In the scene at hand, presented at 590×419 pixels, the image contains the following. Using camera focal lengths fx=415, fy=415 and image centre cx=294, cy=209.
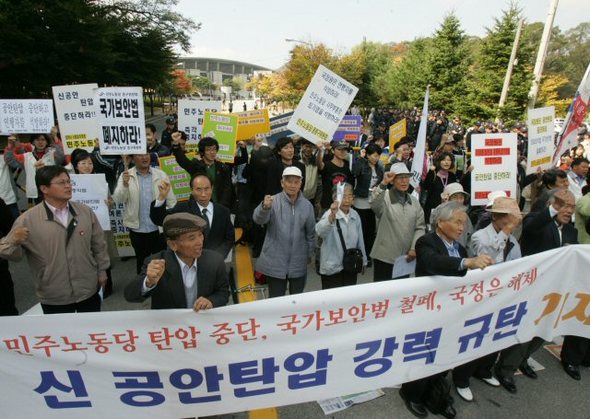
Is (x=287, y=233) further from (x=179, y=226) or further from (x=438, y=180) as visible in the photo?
(x=438, y=180)

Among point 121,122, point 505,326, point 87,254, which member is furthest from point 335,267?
point 121,122

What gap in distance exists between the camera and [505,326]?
10.3 feet

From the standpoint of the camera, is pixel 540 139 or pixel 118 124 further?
pixel 540 139

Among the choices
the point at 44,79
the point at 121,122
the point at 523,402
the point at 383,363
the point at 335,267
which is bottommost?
the point at 523,402

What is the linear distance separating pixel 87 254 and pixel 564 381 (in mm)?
4104

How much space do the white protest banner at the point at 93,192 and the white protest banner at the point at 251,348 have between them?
2523mm

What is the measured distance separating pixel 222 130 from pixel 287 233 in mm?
3105

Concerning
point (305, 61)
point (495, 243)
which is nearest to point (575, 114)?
point (495, 243)

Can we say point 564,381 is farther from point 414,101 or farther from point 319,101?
point 414,101

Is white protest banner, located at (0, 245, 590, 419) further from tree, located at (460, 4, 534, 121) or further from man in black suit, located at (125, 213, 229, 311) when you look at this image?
tree, located at (460, 4, 534, 121)

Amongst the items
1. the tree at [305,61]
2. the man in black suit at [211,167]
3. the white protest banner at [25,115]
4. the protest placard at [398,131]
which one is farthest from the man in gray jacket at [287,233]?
the tree at [305,61]

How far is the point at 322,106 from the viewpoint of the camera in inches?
208

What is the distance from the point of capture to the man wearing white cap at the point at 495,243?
3193 millimetres

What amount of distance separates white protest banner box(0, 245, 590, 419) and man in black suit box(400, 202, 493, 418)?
14 centimetres
